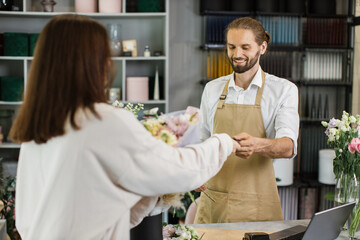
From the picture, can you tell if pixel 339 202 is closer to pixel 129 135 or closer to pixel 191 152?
pixel 191 152

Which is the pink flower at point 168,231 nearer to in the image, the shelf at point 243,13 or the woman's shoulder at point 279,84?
the woman's shoulder at point 279,84

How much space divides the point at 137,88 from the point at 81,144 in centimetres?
303

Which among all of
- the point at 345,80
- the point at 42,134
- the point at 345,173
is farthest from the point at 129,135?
the point at 345,80

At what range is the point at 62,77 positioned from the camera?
1139 millimetres

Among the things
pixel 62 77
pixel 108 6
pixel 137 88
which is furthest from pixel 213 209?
pixel 108 6

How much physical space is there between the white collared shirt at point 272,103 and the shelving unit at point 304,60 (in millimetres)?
1779

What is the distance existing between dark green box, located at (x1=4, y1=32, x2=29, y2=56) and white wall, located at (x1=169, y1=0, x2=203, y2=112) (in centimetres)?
138

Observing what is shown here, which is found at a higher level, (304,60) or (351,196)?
(304,60)

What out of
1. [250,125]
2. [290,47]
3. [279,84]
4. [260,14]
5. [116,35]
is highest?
[260,14]

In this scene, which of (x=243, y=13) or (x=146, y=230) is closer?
(x=146, y=230)

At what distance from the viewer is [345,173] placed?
1.91 metres

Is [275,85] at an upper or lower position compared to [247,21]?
lower

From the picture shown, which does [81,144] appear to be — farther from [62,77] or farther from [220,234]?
[220,234]

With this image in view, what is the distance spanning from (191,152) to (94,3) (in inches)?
125
